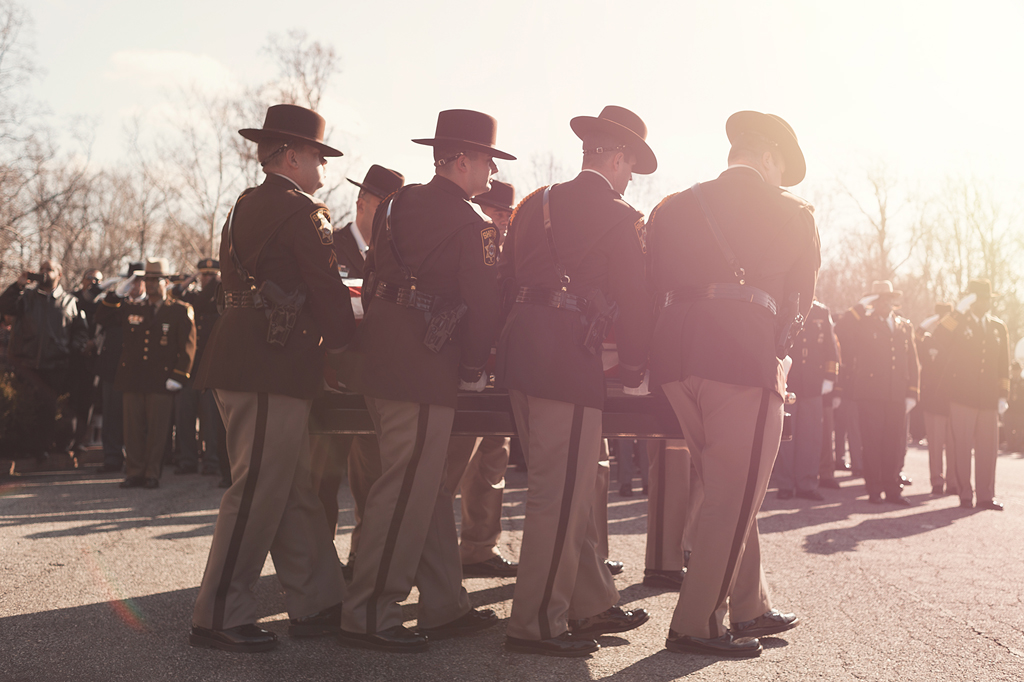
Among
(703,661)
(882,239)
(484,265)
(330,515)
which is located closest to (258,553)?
(330,515)

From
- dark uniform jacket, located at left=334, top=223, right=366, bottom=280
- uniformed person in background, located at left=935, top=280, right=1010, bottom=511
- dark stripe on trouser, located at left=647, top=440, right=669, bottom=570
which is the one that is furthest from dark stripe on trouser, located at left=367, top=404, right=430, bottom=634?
uniformed person in background, located at left=935, top=280, right=1010, bottom=511

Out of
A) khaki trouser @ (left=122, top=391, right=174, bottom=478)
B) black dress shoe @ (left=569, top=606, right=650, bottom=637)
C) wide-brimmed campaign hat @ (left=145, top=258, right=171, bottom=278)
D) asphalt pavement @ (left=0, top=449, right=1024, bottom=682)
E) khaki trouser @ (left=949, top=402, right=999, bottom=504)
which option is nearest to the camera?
asphalt pavement @ (left=0, top=449, right=1024, bottom=682)

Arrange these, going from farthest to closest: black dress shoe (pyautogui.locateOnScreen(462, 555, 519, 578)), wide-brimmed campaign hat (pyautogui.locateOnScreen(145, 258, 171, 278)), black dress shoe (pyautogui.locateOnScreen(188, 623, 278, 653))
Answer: wide-brimmed campaign hat (pyautogui.locateOnScreen(145, 258, 171, 278)) → black dress shoe (pyautogui.locateOnScreen(462, 555, 519, 578)) → black dress shoe (pyautogui.locateOnScreen(188, 623, 278, 653))

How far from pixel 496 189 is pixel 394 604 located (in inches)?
127

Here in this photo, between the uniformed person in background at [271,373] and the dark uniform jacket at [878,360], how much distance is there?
681 centimetres

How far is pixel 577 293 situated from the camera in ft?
11.8

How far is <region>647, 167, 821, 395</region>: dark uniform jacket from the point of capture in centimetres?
352

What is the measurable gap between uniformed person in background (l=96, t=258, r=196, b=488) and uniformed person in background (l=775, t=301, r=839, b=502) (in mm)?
6161

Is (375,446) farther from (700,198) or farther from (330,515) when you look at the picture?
(700,198)

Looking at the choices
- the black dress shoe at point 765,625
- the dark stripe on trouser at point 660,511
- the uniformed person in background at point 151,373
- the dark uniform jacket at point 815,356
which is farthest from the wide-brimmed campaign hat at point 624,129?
the uniformed person in background at point 151,373

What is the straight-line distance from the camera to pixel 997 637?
3.91 m

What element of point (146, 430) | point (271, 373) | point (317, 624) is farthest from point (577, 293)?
point (146, 430)

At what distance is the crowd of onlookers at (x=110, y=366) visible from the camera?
8.55 m

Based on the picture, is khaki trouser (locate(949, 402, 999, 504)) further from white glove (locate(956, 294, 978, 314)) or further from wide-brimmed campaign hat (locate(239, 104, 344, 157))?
wide-brimmed campaign hat (locate(239, 104, 344, 157))
